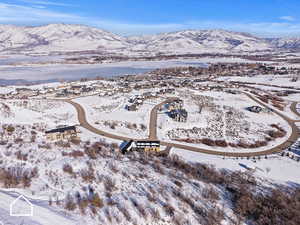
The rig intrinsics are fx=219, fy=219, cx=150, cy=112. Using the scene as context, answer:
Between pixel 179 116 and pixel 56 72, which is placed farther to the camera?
pixel 56 72

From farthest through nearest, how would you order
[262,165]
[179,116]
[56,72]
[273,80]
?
[56,72] < [273,80] < [179,116] < [262,165]

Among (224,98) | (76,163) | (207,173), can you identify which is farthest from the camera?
(224,98)

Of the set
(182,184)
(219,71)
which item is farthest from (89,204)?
(219,71)

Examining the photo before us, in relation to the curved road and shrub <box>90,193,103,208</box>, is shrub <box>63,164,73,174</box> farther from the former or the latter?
the curved road

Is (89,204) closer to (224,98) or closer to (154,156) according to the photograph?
(154,156)

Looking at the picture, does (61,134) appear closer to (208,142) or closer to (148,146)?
(148,146)

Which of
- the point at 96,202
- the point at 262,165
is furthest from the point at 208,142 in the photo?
the point at 96,202

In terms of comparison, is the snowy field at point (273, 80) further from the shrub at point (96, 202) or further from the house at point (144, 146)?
the shrub at point (96, 202)

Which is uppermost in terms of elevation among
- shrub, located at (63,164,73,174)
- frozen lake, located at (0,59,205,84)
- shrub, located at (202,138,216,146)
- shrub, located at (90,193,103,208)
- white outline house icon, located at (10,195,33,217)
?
frozen lake, located at (0,59,205,84)

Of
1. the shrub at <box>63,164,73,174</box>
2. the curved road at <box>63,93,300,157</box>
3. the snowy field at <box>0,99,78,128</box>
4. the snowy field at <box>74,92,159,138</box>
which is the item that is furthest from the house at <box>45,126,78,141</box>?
the shrub at <box>63,164,73,174</box>

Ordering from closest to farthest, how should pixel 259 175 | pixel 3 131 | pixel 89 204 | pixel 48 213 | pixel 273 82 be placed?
pixel 48 213, pixel 89 204, pixel 259 175, pixel 3 131, pixel 273 82

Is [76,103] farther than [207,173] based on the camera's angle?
Yes
